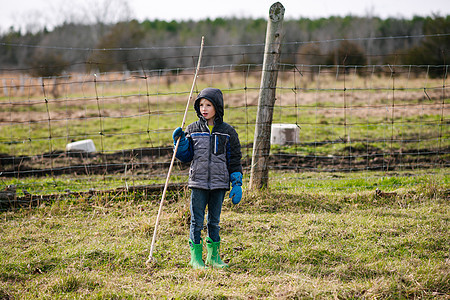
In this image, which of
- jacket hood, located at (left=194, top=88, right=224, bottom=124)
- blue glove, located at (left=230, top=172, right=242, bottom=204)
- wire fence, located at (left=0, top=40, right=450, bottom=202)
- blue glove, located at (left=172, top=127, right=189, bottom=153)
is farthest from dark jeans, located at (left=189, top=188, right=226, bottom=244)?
wire fence, located at (left=0, top=40, right=450, bottom=202)

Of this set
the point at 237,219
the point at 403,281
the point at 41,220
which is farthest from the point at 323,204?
the point at 41,220

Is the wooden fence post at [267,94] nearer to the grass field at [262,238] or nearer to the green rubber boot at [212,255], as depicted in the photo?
the grass field at [262,238]

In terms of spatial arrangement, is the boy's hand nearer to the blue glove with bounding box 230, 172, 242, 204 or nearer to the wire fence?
the blue glove with bounding box 230, 172, 242, 204

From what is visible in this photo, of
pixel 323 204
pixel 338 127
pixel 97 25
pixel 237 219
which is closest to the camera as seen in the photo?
pixel 237 219

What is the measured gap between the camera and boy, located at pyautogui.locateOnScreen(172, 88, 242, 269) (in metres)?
3.81

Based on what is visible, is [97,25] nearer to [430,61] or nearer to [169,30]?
[169,30]

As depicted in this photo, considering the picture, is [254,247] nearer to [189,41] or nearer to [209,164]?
[209,164]

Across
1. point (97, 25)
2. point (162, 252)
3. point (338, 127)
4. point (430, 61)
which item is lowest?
point (162, 252)

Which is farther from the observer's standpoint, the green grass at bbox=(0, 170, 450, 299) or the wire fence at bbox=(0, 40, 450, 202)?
the wire fence at bbox=(0, 40, 450, 202)

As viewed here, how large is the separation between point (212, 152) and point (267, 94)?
6.64 feet

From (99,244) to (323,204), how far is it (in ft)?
9.81

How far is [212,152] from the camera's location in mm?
3840

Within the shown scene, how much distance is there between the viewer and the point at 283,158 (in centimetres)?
802

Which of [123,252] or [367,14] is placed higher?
[367,14]
